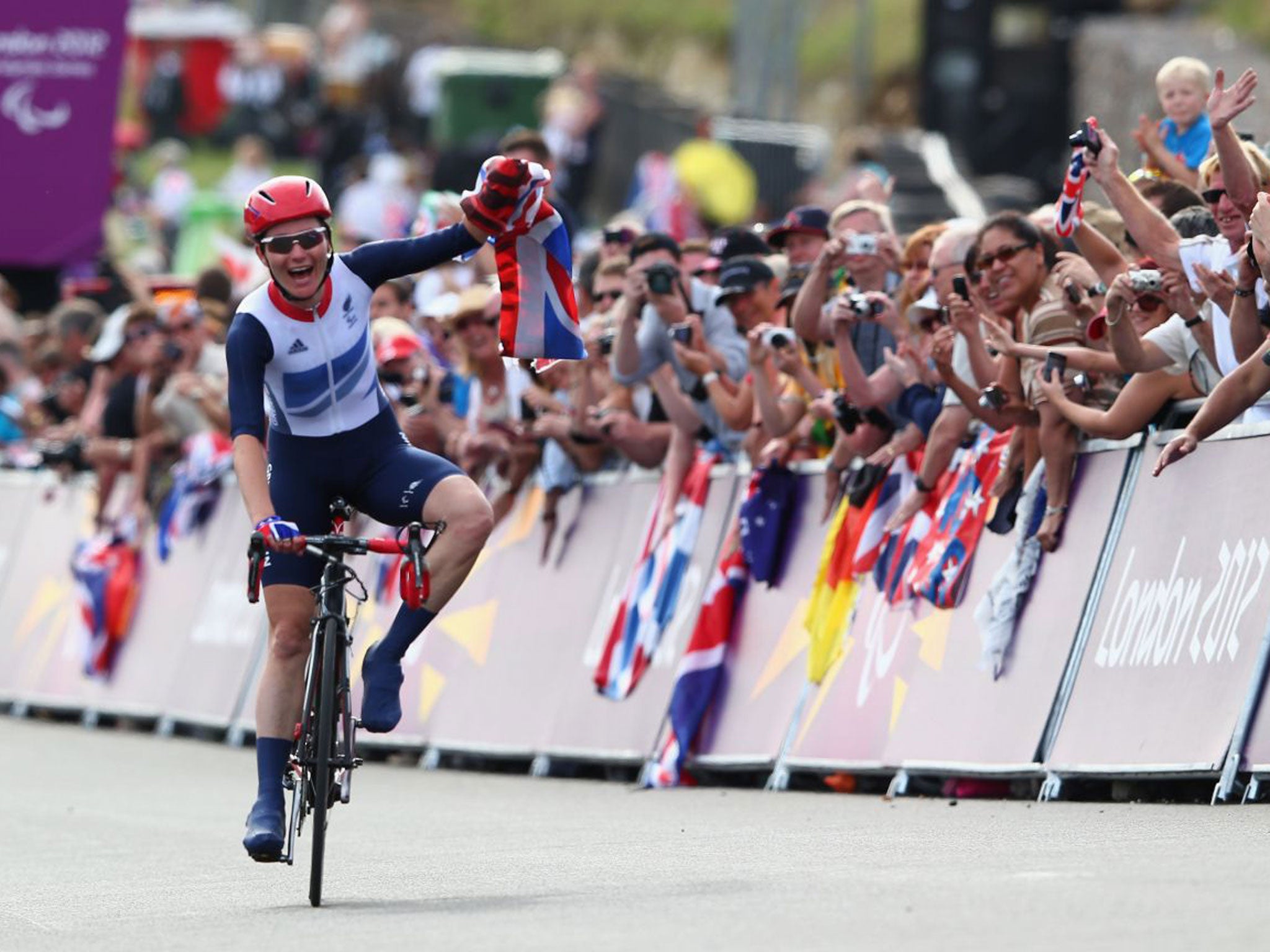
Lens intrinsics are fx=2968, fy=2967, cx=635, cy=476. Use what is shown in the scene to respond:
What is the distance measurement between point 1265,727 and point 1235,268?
75.3 inches

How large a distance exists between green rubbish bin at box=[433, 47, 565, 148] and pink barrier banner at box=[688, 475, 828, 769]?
76.3ft

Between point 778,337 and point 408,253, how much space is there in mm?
3633

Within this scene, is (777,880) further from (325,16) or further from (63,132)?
(325,16)

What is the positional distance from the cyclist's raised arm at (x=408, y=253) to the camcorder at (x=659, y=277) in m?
4.00

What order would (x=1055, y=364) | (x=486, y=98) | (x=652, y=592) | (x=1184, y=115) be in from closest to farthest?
1. (x=1055, y=364)
2. (x=1184, y=115)
3. (x=652, y=592)
4. (x=486, y=98)

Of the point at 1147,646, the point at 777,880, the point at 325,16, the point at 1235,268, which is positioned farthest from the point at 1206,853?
the point at 325,16

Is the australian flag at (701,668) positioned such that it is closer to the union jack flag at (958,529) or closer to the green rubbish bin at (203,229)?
the union jack flag at (958,529)

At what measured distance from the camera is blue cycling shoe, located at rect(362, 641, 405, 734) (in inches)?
392

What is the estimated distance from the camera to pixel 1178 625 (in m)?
11.1

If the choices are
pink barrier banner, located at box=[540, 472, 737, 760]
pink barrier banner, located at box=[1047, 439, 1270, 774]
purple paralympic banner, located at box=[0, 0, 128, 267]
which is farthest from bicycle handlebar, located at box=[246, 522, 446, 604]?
purple paralympic banner, located at box=[0, 0, 128, 267]

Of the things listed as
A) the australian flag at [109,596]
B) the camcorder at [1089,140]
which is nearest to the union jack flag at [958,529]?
the camcorder at [1089,140]

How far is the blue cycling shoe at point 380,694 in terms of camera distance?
9.96m

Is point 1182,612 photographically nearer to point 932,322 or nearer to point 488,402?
point 932,322

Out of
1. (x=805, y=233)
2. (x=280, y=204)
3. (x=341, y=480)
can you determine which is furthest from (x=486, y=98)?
(x=280, y=204)
